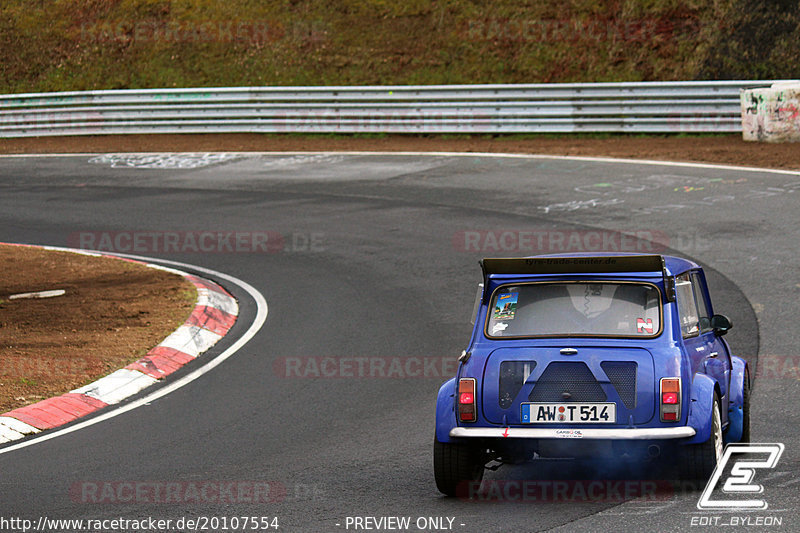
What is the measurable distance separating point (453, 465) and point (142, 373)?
206 inches

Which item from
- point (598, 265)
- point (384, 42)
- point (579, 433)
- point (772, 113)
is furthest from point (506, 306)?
point (384, 42)

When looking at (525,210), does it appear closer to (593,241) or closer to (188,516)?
(593,241)

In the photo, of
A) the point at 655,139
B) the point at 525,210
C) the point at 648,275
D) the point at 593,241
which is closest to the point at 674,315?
the point at 648,275

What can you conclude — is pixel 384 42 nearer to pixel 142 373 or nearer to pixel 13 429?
pixel 142 373

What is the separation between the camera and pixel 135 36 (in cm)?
3941

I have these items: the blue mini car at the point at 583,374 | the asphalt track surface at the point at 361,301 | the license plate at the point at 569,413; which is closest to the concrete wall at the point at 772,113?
the asphalt track surface at the point at 361,301

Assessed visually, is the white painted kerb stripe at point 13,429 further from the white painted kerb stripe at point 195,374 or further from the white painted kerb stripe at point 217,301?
the white painted kerb stripe at point 217,301

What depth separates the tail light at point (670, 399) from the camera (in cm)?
684

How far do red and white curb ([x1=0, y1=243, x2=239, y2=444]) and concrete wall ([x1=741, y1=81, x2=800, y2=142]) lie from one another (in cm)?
1475

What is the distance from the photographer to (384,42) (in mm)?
35125

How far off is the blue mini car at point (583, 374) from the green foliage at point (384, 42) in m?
23.9

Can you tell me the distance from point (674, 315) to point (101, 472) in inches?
169

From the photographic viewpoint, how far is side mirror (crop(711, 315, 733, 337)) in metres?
7.81

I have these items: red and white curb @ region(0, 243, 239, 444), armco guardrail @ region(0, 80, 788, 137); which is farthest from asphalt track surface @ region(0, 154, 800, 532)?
armco guardrail @ region(0, 80, 788, 137)
